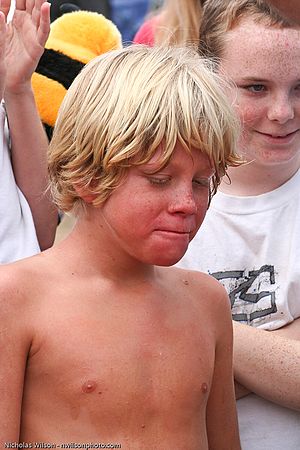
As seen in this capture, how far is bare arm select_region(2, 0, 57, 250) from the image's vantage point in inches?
107

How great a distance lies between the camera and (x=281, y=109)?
2.81 m

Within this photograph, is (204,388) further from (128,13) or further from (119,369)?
(128,13)

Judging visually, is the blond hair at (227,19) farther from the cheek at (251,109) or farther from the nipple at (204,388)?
the nipple at (204,388)

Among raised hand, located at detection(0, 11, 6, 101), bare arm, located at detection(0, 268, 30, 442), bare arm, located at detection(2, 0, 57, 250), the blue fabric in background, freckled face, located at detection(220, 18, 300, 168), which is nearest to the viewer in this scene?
bare arm, located at detection(0, 268, 30, 442)

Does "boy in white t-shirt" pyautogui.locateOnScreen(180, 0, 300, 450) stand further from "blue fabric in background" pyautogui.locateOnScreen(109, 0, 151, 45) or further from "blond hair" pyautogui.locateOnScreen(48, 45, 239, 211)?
"blue fabric in background" pyautogui.locateOnScreen(109, 0, 151, 45)

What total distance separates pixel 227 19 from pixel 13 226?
36.8 inches

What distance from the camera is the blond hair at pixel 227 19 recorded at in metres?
2.91

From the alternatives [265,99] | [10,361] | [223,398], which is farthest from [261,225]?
[10,361]

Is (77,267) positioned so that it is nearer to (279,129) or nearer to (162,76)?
(162,76)

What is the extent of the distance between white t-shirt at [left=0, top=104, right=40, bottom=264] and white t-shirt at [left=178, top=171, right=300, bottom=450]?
1.58 feet

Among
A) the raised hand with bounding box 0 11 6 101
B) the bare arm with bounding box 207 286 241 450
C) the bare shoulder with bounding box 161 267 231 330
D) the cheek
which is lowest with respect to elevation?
the bare arm with bounding box 207 286 241 450

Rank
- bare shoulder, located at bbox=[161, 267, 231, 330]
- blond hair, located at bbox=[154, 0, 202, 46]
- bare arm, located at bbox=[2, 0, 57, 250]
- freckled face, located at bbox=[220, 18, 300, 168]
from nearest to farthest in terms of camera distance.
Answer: bare shoulder, located at bbox=[161, 267, 231, 330] < bare arm, located at bbox=[2, 0, 57, 250] < freckled face, located at bbox=[220, 18, 300, 168] < blond hair, located at bbox=[154, 0, 202, 46]

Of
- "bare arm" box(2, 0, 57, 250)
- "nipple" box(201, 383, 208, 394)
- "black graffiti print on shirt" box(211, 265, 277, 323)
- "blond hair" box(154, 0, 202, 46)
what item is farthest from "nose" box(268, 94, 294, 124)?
"nipple" box(201, 383, 208, 394)

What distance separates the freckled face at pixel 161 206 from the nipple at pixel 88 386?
30 centimetres
